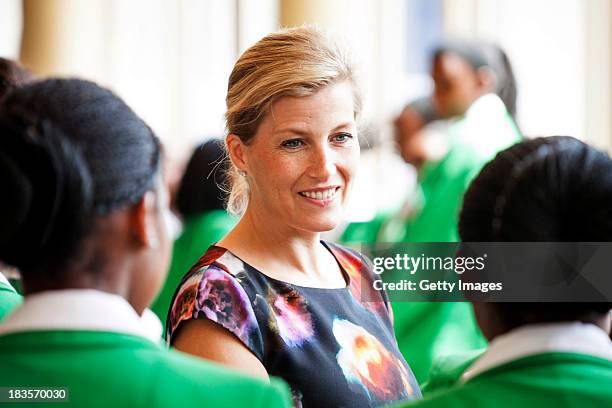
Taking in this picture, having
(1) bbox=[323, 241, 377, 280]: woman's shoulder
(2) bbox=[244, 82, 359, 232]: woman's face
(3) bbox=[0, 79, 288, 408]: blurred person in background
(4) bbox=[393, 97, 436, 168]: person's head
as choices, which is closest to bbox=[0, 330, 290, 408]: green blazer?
(3) bbox=[0, 79, 288, 408]: blurred person in background

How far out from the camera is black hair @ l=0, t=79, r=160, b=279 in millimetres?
1294

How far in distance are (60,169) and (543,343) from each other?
0.65 meters

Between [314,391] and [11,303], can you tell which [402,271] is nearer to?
[314,391]

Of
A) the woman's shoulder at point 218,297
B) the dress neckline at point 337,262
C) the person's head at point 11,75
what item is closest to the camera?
the woman's shoulder at point 218,297

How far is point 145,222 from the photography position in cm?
138

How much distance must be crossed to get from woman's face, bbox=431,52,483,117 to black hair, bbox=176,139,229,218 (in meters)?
1.10

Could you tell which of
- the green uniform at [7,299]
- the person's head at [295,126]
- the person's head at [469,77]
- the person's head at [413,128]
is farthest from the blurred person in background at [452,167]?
the green uniform at [7,299]

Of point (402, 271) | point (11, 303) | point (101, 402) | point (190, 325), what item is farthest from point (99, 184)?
point (402, 271)

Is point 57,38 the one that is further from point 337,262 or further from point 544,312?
point 544,312

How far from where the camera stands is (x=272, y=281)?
1961 millimetres

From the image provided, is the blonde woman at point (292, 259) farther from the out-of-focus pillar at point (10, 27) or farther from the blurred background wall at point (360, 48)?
the out-of-focus pillar at point (10, 27)

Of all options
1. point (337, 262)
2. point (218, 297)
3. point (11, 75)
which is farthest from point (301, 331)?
point (11, 75)

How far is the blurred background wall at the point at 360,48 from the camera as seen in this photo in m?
6.79

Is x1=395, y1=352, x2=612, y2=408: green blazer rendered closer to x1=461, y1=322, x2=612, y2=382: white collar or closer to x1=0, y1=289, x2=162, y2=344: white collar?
x1=461, y1=322, x2=612, y2=382: white collar
